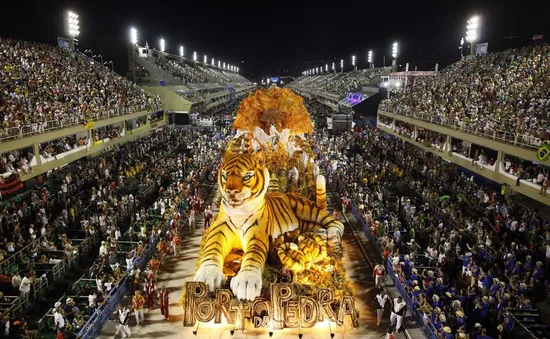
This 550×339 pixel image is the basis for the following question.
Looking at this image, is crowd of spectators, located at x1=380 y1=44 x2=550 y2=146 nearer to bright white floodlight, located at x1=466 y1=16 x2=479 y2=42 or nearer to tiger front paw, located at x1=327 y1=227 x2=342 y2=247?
bright white floodlight, located at x1=466 y1=16 x2=479 y2=42

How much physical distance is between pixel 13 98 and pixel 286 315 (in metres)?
20.0

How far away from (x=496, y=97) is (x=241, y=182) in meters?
21.4

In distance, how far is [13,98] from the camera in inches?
894

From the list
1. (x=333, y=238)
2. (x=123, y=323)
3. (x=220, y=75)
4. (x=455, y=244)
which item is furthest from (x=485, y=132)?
(x=220, y=75)

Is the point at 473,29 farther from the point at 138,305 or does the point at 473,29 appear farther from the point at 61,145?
the point at 138,305

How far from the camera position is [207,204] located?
72.3ft

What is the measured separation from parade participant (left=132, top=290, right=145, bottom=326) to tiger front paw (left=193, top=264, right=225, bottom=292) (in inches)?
71.2

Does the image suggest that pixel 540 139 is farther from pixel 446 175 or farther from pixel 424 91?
pixel 424 91

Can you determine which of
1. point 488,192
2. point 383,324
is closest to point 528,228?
point 488,192

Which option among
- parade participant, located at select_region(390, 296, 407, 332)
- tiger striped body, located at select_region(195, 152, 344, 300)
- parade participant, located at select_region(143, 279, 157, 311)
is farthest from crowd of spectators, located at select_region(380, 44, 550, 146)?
parade participant, located at select_region(143, 279, 157, 311)

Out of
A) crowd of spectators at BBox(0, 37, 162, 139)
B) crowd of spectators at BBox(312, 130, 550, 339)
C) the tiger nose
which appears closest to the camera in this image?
the tiger nose

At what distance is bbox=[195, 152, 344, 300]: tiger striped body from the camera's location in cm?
1041

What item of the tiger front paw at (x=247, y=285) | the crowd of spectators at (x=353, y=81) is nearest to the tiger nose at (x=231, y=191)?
the tiger front paw at (x=247, y=285)

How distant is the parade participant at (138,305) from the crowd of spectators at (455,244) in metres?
7.18
